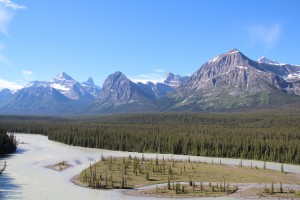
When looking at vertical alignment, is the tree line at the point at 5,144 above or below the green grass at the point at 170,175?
above

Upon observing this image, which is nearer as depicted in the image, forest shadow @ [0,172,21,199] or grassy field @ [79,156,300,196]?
forest shadow @ [0,172,21,199]

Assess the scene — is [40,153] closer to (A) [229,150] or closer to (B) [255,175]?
(A) [229,150]

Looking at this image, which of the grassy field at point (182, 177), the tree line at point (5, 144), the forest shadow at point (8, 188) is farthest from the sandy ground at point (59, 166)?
the tree line at point (5, 144)

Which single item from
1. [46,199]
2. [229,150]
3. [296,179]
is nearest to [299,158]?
[229,150]

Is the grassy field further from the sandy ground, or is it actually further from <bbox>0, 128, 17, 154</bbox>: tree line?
<bbox>0, 128, 17, 154</bbox>: tree line

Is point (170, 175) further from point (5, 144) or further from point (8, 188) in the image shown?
Result: point (5, 144)

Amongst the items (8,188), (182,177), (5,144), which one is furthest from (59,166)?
(5,144)

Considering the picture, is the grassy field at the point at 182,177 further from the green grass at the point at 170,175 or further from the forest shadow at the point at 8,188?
the forest shadow at the point at 8,188

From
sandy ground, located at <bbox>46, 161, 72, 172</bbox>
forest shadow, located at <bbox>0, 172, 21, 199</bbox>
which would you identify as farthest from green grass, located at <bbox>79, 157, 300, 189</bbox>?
forest shadow, located at <bbox>0, 172, 21, 199</bbox>
